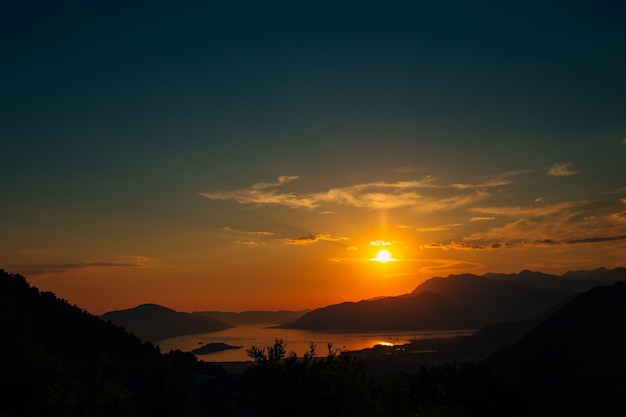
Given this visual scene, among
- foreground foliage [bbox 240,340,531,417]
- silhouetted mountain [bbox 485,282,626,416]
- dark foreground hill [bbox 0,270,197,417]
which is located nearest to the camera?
foreground foliage [bbox 240,340,531,417]

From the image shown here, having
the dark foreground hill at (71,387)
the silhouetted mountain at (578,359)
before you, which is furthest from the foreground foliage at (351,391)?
the silhouetted mountain at (578,359)

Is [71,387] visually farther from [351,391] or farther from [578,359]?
[578,359]

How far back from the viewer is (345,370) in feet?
149

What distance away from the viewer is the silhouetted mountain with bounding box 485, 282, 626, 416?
122875mm

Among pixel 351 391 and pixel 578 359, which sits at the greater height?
pixel 351 391

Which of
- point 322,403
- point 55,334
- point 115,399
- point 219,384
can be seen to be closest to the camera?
point 115,399

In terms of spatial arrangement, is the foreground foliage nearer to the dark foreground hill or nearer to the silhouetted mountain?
the dark foreground hill

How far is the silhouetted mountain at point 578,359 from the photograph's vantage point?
123 meters

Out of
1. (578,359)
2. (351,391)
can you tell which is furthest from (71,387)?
(578,359)

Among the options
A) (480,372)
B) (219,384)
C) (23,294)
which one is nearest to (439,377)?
(480,372)

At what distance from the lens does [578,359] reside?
14500cm

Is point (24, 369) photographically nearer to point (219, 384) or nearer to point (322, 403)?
point (322, 403)

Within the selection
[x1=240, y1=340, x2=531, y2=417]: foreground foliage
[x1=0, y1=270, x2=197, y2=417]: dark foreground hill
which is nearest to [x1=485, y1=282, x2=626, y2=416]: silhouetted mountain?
[x1=240, y1=340, x2=531, y2=417]: foreground foliage

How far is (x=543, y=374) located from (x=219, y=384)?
8669cm
